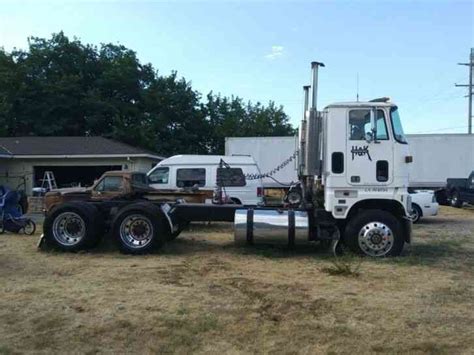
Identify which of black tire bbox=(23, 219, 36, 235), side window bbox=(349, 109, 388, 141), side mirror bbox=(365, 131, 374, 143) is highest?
side window bbox=(349, 109, 388, 141)

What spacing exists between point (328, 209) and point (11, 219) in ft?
27.0

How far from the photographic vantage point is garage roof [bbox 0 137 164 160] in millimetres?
29719

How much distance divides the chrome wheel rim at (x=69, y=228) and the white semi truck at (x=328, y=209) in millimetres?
19

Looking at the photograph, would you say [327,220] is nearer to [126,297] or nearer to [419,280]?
[419,280]

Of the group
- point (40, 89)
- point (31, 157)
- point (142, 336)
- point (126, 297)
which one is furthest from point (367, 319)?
point (40, 89)

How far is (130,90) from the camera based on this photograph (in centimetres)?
4400

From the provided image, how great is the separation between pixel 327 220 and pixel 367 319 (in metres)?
4.71

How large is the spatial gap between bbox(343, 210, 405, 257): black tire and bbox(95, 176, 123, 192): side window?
19.6ft

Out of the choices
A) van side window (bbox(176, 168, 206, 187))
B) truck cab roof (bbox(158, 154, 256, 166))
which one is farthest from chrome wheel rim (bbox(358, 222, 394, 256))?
van side window (bbox(176, 168, 206, 187))

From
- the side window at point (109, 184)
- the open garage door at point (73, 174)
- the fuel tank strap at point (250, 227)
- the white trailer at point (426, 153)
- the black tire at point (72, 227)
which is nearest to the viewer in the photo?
the fuel tank strap at point (250, 227)

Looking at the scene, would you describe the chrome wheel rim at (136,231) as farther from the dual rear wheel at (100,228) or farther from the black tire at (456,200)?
the black tire at (456,200)

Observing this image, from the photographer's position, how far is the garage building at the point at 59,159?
29.7m

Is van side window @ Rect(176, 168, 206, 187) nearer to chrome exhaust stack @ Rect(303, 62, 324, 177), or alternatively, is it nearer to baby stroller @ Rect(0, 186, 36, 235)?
baby stroller @ Rect(0, 186, 36, 235)

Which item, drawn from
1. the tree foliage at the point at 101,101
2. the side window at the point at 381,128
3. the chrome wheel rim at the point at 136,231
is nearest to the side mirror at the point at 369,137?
the side window at the point at 381,128
